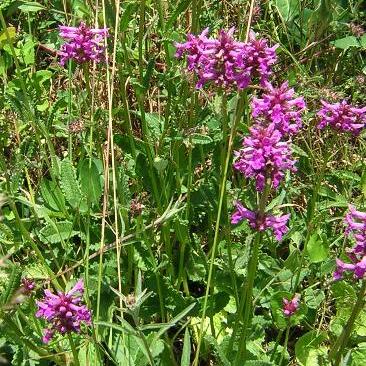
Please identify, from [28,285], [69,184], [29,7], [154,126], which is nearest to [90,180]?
[69,184]

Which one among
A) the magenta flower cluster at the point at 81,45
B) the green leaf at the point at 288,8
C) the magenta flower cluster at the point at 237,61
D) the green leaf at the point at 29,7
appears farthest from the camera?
the green leaf at the point at 288,8

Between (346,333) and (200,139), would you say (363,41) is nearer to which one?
(200,139)

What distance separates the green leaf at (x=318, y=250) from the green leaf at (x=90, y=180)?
0.53 meters

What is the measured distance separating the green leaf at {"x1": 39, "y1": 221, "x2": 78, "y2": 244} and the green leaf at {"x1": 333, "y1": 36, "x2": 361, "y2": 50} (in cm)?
106

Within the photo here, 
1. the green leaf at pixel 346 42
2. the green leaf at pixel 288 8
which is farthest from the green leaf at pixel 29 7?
the green leaf at pixel 346 42

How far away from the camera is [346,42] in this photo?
2.13m

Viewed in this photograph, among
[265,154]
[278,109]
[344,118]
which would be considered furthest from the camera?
[344,118]

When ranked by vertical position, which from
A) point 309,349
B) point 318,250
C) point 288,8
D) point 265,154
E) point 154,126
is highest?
point 265,154

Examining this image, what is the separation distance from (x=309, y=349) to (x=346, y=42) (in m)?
1.03

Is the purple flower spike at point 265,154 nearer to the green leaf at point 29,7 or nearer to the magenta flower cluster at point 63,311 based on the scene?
the magenta flower cluster at point 63,311

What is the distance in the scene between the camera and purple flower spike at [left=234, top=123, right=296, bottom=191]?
1046mm

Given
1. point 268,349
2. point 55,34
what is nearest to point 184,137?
point 268,349

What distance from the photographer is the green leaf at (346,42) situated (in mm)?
2109

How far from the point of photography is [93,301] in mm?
1547
